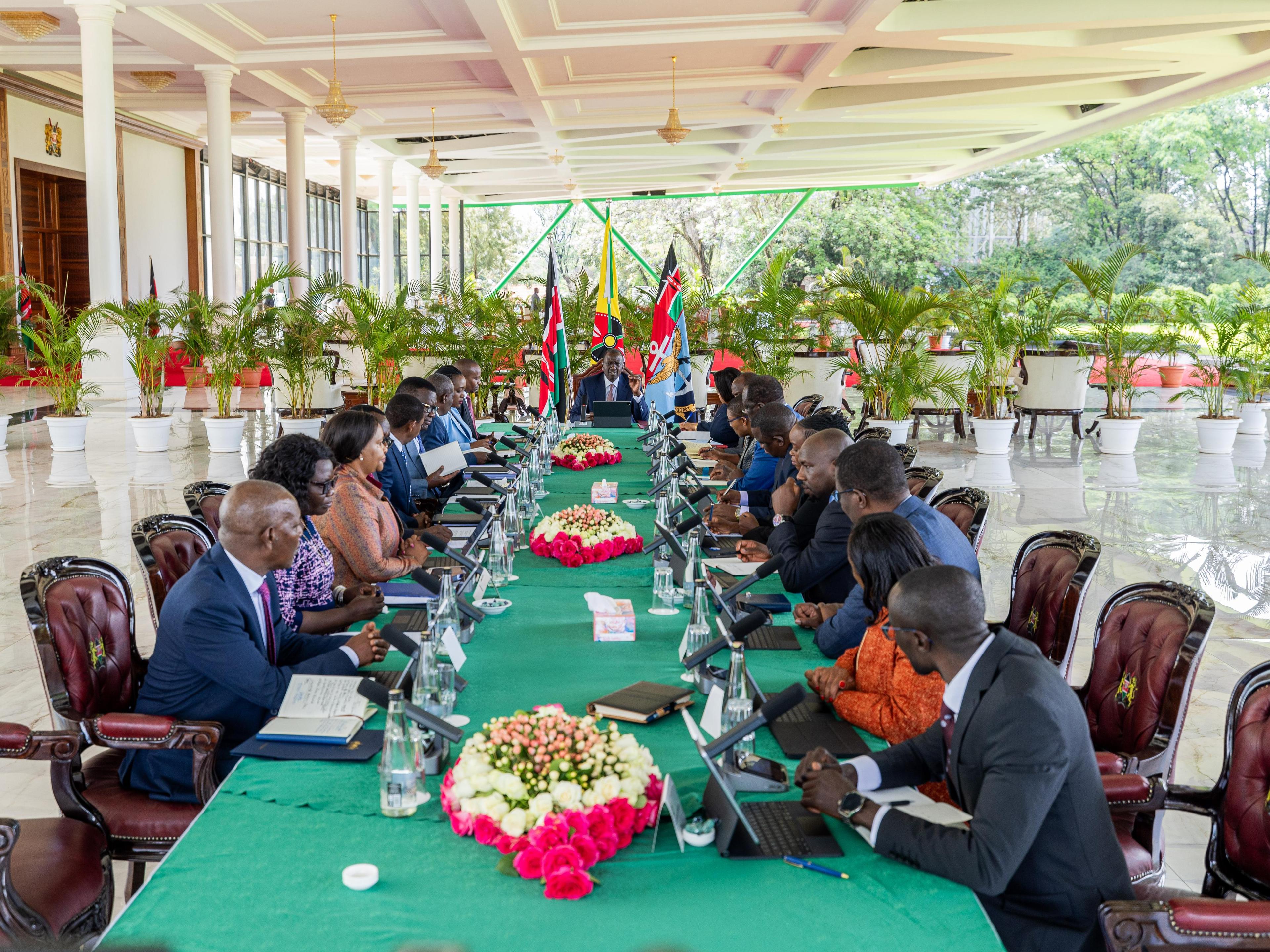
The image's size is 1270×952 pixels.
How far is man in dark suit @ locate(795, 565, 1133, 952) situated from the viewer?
1684 mm

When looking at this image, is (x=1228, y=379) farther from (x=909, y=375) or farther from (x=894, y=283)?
(x=894, y=283)

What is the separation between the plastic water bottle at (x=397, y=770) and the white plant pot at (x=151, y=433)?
30.8ft

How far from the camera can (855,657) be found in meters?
2.51

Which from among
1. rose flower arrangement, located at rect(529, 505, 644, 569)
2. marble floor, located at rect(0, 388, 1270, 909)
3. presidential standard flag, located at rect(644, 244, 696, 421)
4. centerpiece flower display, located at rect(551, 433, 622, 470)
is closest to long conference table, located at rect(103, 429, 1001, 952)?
marble floor, located at rect(0, 388, 1270, 909)

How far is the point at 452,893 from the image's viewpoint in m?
1.60

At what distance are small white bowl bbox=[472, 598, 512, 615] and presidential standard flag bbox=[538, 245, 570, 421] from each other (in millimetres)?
5218

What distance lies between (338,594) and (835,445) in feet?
6.27

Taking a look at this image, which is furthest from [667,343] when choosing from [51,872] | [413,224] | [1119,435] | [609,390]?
[413,224]

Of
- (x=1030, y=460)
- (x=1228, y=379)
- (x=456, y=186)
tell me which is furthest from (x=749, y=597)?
(x=456, y=186)

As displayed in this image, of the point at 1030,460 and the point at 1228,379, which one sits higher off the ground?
the point at 1228,379

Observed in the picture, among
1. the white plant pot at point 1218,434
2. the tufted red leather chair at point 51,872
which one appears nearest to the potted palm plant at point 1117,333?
the white plant pot at point 1218,434

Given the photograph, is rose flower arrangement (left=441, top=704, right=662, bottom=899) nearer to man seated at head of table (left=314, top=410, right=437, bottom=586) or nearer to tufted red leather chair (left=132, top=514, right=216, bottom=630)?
tufted red leather chair (left=132, top=514, right=216, bottom=630)

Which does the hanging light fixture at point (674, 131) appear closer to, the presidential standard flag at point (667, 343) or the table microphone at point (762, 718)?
the presidential standard flag at point (667, 343)

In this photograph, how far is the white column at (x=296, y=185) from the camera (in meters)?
15.4
